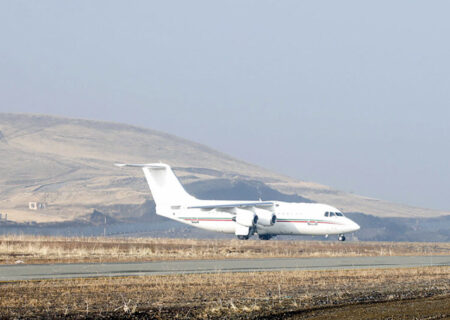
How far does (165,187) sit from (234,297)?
154ft

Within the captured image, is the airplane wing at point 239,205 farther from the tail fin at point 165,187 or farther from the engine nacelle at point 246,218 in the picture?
the tail fin at point 165,187

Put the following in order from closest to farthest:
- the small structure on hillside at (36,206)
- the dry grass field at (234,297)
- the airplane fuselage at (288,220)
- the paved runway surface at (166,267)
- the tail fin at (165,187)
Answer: the dry grass field at (234,297) < the paved runway surface at (166,267) < the airplane fuselage at (288,220) < the tail fin at (165,187) < the small structure on hillside at (36,206)

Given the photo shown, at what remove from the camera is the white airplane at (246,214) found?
63.3 metres

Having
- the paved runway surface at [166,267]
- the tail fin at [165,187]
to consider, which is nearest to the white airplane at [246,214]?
the tail fin at [165,187]

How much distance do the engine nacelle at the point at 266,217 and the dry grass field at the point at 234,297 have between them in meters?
32.2

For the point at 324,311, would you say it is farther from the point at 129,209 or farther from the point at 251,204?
the point at 129,209

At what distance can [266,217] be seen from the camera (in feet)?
211

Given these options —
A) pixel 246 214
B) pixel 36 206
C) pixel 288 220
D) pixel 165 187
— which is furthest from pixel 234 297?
pixel 36 206

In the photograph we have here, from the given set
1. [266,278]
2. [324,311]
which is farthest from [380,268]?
[324,311]

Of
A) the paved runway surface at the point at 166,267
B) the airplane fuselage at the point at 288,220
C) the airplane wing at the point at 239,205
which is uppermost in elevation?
the airplane wing at the point at 239,205

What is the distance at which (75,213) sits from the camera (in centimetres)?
15562

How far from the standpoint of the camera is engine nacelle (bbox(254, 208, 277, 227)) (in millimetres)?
64062

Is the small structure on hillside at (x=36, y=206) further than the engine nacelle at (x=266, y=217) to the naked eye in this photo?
Yes

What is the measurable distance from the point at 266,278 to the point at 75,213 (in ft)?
427
